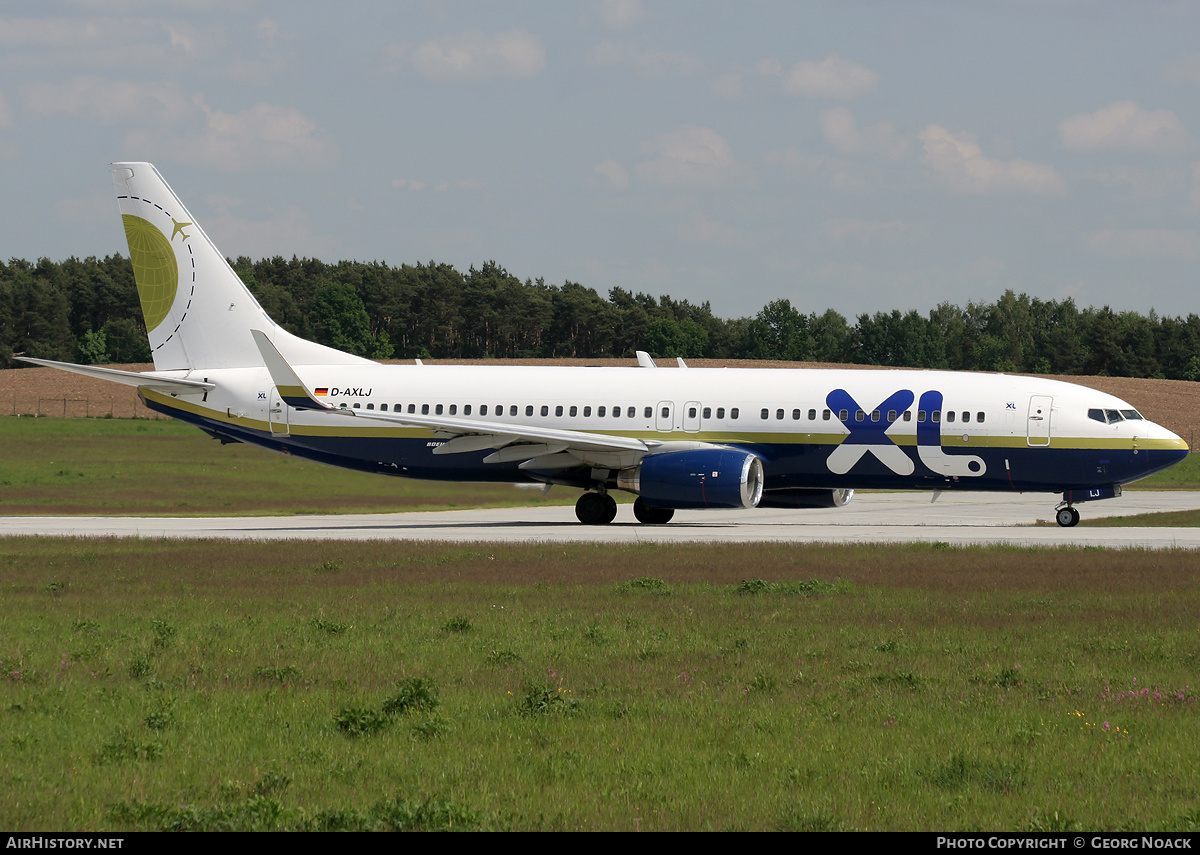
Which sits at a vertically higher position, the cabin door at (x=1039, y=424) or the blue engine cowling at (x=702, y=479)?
the cabin door at (x=1039, y=424)

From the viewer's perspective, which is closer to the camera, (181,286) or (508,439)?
(508,439)

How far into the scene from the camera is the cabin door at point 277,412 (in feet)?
122

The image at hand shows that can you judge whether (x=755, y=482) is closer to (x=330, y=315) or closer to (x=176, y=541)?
(x=176, y=541)

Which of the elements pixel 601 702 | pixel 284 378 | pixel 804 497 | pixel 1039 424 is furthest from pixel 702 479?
pixel 601 702

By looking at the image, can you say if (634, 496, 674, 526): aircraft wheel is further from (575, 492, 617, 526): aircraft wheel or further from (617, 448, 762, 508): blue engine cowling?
(617, 448, 762, 508): blue engine cowling

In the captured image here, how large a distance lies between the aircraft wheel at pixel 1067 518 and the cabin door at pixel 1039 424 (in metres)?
2.55

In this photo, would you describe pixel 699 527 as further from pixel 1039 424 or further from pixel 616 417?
pixel 1039 424

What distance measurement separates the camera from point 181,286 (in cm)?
3884

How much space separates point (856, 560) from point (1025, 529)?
10866mm

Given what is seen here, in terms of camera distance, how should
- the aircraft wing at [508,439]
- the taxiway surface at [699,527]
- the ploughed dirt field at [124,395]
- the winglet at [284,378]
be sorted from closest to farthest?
1. the taxiway surface at [699,527]
2. the winglet at [284,378]
3. the aircraft wing at [508,439]
4. the ploughed dirt field at [124,395]

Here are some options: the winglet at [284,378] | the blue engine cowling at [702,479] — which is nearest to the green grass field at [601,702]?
the blue engine cowling at [702,479]

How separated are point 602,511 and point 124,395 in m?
63.7

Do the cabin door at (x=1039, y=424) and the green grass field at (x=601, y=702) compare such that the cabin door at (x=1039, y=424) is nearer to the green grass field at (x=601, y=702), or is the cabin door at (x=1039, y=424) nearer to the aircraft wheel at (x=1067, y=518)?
the aircraft wheel at (x=1067, y=518)
